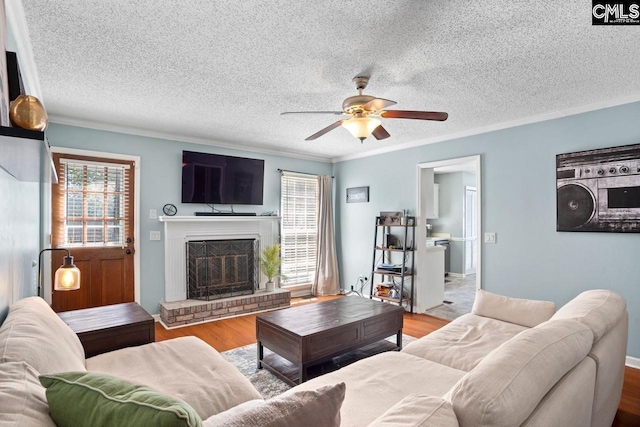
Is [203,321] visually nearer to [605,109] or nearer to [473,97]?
[473,97]

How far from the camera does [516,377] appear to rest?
1.12m

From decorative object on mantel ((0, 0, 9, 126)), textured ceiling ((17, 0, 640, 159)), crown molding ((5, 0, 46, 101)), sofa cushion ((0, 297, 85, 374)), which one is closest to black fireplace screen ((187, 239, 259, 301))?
textured ceiling ((17, 0, 640, 159))

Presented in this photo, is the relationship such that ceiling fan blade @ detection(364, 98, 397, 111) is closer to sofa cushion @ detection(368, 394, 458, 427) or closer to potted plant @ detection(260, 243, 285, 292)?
sofa cushion @ detection(368, 394, 458, 427)

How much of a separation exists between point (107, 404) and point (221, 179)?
14.3 feet

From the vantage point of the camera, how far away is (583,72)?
264 centimetres

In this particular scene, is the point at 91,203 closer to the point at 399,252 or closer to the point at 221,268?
the point at 221,268

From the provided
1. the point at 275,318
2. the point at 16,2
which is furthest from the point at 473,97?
the point at 16,2

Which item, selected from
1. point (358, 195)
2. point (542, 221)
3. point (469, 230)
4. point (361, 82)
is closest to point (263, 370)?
point (361, 82)

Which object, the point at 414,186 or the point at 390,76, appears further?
the point at 414,186

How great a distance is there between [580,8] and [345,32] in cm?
128

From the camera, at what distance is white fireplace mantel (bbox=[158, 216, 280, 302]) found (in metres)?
4.50

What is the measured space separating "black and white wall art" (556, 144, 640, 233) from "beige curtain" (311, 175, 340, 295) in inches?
135

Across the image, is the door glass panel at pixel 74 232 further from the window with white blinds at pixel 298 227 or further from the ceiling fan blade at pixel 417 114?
the ceiling fan blade at pixel 417 114

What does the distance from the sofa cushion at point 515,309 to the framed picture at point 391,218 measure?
2078 mm
